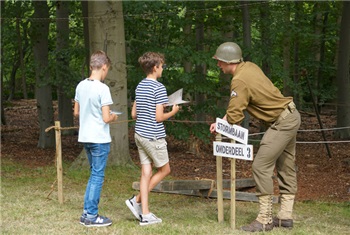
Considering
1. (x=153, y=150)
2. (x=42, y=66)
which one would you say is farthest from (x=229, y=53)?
(x=42, y=66)

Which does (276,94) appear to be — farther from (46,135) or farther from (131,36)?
(46,135)

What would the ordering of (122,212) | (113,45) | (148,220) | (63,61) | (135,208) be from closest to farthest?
(148,220), (135,208), (122,212), (113,45), (63,61)

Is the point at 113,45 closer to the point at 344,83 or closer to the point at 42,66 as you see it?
the point at 42,66

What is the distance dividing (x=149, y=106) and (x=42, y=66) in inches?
404

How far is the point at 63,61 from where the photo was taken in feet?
48.8

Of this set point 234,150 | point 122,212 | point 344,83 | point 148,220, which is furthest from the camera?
point 344,83

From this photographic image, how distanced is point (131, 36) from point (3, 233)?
8.50 meters

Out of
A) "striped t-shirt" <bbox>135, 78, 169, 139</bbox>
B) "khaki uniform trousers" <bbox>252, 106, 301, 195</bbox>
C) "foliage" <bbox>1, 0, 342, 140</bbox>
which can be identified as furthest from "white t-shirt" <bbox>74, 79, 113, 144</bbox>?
"foliage" <bbox>1, 0, 342, 140</bbox>

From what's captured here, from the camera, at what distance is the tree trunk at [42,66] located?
15.2 meters

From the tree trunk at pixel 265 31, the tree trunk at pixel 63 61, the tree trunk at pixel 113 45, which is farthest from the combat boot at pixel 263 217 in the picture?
the tree trunk at pixel 63 61

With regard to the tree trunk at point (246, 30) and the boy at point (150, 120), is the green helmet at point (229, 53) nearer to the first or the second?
the boy at point (150, 120)

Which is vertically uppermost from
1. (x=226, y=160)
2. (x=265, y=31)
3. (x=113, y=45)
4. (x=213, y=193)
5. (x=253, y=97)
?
(x=265, y=31)

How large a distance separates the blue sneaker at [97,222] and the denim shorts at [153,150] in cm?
71

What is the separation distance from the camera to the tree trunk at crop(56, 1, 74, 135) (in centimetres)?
1473
